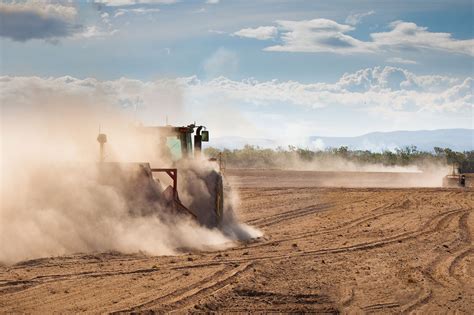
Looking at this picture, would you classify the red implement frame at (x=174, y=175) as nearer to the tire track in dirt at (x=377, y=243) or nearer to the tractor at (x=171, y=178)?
the tractor at (x=171, y=178)

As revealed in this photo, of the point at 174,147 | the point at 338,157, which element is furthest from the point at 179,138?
the point at 338,157

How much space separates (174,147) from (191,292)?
755cm

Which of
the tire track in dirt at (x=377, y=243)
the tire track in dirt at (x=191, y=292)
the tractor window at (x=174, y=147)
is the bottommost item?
the tire track in dirt at (x=377, y=243)

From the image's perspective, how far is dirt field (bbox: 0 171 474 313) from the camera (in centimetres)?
908

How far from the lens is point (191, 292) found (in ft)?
31.2

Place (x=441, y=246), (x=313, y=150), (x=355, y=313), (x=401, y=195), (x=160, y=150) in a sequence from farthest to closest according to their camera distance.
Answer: (x=313, y=150)
(x=401, y=195)
(x=160, y=150)
(x=441, y=246)
(x=355, y=313)

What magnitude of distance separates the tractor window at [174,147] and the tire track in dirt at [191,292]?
557 cm

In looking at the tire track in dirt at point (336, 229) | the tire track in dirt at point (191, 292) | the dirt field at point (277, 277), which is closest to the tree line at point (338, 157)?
the tire track in dirt at point (336, 229)

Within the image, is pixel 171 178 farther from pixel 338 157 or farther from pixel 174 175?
pixel 338 157

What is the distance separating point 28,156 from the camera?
12609mm

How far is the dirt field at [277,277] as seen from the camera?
9080mm

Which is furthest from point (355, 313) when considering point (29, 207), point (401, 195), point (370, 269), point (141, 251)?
point (401, 195)

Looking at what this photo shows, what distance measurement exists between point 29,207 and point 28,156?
1.08 m

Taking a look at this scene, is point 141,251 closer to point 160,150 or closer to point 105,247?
point 105,247
